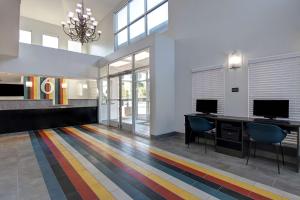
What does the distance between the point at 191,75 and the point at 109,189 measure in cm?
374

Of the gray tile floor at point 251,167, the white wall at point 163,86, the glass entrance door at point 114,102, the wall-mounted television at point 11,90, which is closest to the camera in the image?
the gray tile floor at point 251,167

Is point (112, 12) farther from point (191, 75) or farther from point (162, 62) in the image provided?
point (191, 75)

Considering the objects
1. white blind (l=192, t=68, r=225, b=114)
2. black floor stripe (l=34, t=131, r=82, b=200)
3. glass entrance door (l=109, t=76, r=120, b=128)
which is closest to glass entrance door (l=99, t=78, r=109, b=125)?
glass entrance door (l=109, t=76, r=120, b=128)

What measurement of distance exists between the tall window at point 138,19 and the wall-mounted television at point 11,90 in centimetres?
476

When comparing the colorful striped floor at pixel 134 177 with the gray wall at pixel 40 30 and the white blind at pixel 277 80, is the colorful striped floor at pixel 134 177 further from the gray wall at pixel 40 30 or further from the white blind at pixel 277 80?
the gray wall at pixel 40 30

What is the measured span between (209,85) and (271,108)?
1569mm

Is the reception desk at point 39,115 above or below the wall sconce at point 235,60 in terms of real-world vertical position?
below

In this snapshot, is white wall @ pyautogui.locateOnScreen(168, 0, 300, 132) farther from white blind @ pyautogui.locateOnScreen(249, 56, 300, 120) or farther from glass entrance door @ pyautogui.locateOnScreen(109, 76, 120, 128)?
glass entrance door @ pyautogui.locateOnScreen(109, 76, 120, 128)

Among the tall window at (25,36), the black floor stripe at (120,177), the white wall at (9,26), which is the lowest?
the black floor stripe at (120,177)

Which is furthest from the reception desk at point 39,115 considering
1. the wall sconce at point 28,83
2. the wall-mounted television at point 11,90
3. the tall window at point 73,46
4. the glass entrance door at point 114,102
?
the tall window at point 73,46

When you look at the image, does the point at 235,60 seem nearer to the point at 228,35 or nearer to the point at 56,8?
the point at 228,35

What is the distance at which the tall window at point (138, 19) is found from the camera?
234 inches

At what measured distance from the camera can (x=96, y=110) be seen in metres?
8.27

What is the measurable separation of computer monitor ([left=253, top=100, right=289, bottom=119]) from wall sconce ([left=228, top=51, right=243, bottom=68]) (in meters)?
0.93
